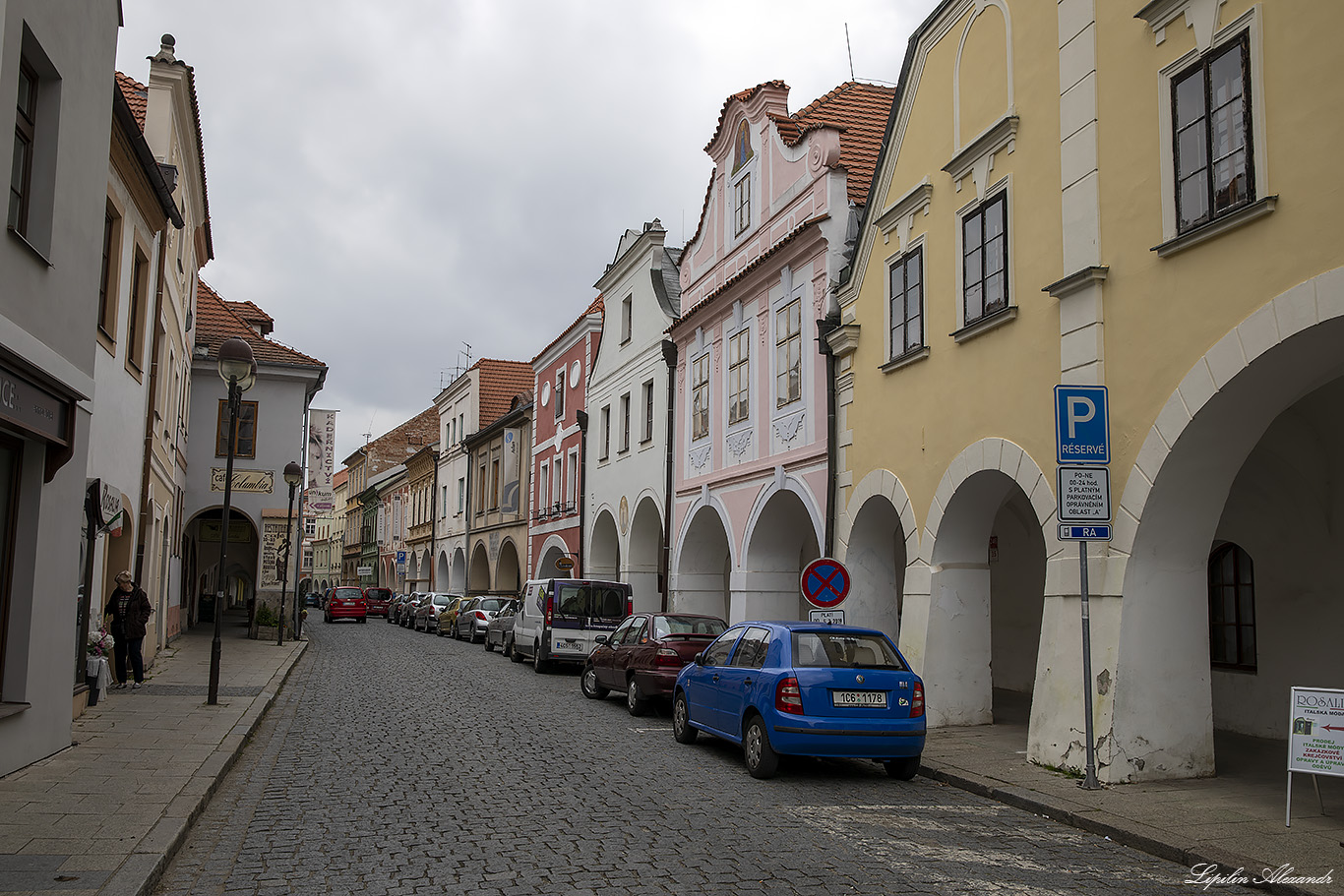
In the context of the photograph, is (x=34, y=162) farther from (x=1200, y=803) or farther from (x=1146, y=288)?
(x=1200, y=803)

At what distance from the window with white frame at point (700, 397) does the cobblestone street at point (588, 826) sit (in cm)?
1053

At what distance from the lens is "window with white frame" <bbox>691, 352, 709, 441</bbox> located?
23609 mm

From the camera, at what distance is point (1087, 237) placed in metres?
11.2

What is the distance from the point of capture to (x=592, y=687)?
18.4m

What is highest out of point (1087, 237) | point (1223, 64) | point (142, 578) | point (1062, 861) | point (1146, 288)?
point (1223, 64)

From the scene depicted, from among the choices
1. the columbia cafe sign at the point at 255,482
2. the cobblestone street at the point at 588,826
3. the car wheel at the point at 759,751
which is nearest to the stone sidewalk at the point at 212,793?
the cobblestone street at the point at 588,826

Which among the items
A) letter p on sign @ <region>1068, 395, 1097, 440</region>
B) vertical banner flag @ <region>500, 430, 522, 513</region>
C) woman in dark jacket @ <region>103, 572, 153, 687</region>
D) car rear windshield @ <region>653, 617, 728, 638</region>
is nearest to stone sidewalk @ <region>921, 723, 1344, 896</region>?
letter p on sign @ <region>1068, 395, 1097, 440</region>

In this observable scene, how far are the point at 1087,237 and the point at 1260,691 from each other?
578cm

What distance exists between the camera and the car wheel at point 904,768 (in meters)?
10.7

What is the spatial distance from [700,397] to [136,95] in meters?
12.2

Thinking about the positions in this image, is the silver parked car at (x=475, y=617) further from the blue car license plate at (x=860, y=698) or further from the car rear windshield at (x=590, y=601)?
the blue car license plate at (x=860, y=698)

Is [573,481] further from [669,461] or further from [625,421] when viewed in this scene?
[669,461]

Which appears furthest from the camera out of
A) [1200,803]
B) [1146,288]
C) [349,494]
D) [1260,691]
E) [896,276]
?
[349,494]

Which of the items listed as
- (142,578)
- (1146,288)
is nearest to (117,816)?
(1146,288)
